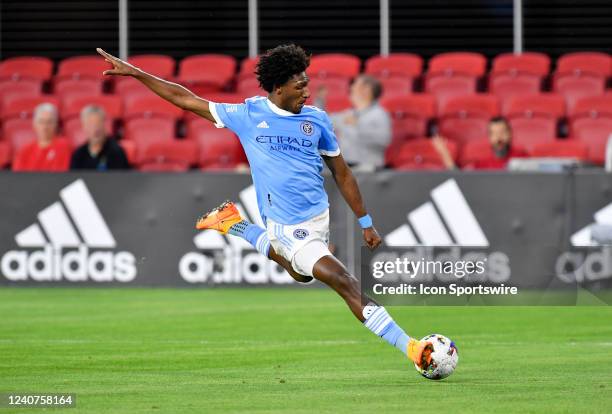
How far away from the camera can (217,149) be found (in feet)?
62.0

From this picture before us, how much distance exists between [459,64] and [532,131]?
2.44 meters

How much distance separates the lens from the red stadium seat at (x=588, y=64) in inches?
794

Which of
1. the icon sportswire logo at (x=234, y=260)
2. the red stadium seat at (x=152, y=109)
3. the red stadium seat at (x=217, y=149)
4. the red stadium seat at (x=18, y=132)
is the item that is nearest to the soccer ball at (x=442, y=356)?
the icon sportswire logo at (x=234, y=260)

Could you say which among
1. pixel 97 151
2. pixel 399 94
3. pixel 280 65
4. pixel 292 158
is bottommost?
pixel 97 151

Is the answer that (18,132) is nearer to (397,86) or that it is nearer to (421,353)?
(397,86)

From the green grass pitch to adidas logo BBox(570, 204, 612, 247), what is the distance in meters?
1.22

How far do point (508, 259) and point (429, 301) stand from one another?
5.61ft

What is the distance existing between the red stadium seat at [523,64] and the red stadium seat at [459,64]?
0.83ft

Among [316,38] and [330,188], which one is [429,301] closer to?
[330,188]

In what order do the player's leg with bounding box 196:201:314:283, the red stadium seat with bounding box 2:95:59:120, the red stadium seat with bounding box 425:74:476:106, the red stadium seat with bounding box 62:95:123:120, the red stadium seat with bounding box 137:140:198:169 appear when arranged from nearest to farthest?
the player's leg with bounding box 196:201:314:283 → the red stadium seat with bounding box 137:140:198:169 → the red stadium seat with bounding box 62:95:123:120 → the red stadium seat with bounding box 425:74:476:106 → the red stadium seat with bounding box 2:95:59:120

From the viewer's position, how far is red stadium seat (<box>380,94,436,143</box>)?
18.7 m

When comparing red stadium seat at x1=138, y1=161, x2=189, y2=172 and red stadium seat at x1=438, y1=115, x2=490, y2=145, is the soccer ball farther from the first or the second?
red stadium seat at x1=438, y1=115, x2=490, y2=145

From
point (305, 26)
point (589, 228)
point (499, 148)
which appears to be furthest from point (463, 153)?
point (305, 26)

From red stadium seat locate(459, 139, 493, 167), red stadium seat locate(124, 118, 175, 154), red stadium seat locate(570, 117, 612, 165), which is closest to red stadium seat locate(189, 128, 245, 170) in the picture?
red stadium seat locate(124, 118, 175, 154)
